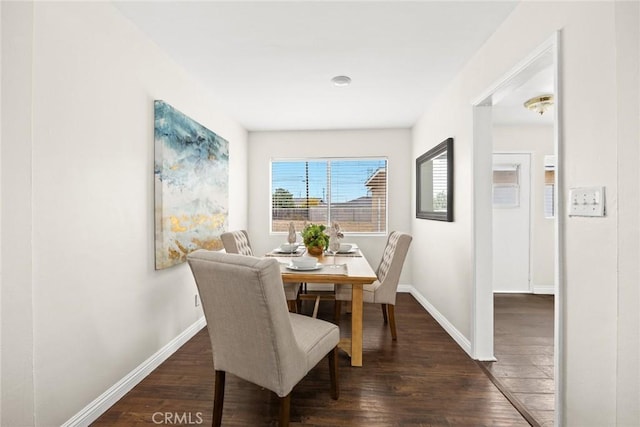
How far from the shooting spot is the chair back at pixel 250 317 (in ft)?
4.44

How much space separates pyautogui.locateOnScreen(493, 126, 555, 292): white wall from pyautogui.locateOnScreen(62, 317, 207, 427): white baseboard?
4.52 m

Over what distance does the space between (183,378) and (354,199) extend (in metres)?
3.22

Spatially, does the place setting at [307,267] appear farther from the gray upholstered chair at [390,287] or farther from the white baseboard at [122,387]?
the white baseboard at [122,387]

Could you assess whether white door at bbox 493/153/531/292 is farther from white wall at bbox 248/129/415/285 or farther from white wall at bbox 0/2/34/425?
white wall at bbox 0/2/34/425

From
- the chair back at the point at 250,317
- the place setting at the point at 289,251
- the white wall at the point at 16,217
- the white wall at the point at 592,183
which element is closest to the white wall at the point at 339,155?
the place setting at the point at 289,251

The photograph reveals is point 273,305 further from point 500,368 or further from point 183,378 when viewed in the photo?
point 500,368

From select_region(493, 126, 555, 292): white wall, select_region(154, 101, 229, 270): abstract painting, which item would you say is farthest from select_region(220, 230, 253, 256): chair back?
select_region(493, 126, 555, 292): white wall

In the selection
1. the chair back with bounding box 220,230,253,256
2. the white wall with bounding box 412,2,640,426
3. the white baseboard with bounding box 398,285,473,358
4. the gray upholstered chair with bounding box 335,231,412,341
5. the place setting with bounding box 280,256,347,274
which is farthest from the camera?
the chair back with bounding box 220,230,253,256

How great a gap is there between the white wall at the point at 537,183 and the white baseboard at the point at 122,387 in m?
4.52

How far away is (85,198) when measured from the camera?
1.66 meters

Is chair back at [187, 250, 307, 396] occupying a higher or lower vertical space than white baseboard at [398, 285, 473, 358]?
higher

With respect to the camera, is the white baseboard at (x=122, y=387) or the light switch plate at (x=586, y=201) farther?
the white baseboard at (x=122, y=387)

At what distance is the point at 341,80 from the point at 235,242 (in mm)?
1830

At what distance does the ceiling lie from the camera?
6.17 feet
